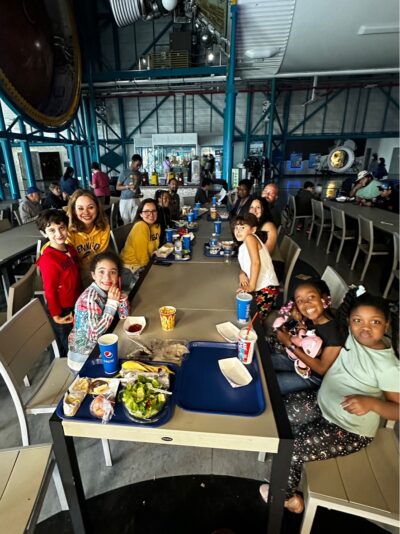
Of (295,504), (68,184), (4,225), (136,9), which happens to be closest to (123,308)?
(295,504)

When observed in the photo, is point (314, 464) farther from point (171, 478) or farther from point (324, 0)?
point (324, 0)

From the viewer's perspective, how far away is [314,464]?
1240 millimetres

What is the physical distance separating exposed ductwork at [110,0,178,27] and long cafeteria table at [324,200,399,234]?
277 inches

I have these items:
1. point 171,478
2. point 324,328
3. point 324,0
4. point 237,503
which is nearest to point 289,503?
point 237,503

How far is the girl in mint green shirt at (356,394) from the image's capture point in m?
1.21

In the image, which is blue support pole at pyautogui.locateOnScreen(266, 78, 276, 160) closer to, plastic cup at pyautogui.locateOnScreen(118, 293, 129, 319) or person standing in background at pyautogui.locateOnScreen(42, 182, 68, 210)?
person standing in background at pyautogui.locateOnScreen(42, 182, 68, 210)

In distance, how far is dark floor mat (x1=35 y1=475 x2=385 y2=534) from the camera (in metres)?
1.46

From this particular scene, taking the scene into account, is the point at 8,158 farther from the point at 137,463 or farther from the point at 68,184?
the point at 137,463

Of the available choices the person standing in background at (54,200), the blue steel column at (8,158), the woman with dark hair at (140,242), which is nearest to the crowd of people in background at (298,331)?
the woman with dark hair at (140,242)

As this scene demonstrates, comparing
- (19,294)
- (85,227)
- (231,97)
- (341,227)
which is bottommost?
(341,227)

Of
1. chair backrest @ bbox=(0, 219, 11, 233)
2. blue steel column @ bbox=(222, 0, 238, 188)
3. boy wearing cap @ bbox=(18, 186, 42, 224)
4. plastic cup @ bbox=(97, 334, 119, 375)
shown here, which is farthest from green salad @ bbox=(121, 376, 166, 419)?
blue steel column @ bbox=(222, 0, 238, 188)

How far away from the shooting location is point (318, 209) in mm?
6328

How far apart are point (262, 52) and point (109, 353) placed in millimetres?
7128

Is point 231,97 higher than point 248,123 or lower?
lower
